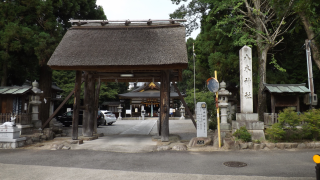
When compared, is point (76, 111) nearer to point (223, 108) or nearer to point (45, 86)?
point (45, 86)

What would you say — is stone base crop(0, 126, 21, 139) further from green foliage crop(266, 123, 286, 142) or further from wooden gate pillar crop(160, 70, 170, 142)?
green foliage crop(266, 123, 286, 142)

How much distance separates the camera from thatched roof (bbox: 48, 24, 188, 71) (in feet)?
27.7

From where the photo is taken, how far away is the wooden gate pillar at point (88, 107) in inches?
419

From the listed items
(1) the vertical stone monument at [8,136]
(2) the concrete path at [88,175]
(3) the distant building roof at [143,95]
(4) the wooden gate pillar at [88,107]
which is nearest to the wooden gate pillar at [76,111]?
(4) the wooden gate pillar at [88,107]

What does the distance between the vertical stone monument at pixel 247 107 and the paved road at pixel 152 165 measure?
124 cm

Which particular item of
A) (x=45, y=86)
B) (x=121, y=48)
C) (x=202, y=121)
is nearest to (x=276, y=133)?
(x=202, y=121)

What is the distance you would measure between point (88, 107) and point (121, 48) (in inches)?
140

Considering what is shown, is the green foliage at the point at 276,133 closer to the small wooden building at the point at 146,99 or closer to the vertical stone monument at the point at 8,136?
the vertical stone monument at the point at 8,136

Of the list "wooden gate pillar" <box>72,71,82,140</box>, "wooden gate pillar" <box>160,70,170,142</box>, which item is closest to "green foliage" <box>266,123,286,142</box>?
"wooden gate pillar" <box>160,70,170,142</box>

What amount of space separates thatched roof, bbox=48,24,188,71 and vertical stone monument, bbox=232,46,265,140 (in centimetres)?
260

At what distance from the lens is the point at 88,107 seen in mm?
10781

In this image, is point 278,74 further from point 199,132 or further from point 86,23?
point 86,23

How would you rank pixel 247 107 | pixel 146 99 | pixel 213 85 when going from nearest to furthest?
1. pixel 213 85
2. pixel 247 107
3. pixel 146 99

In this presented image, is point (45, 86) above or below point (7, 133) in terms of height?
above
